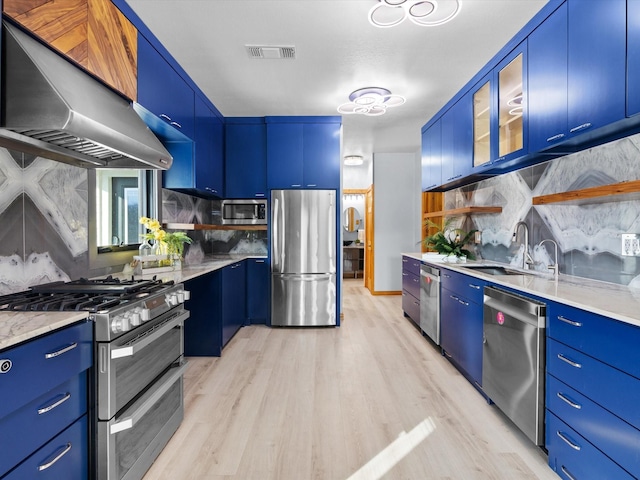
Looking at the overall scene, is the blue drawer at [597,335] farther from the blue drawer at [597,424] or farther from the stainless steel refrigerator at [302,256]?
the stainless steel refrigerator at [302,256]

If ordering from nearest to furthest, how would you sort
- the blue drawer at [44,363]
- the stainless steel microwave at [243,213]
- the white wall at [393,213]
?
the blue drawer at [44,363]
the stainless steel microwave at [243,213]
the white wall at [393,213]

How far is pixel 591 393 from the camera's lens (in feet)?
4.90

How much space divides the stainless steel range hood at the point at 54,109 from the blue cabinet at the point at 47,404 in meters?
0.86

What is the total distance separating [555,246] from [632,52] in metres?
1.35

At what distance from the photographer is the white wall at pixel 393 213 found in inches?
262

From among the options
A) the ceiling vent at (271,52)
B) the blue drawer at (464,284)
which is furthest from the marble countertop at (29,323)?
the ceiling vent at (271,52)

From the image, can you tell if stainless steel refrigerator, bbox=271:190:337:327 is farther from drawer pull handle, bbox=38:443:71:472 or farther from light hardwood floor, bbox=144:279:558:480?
drawer pull handle, bbox=38:443:71:472

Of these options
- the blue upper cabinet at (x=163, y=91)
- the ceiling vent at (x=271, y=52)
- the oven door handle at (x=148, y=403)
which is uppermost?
the ceiling vent at (x=271, y=52)

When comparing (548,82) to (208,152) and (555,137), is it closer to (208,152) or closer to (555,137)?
(555,137)

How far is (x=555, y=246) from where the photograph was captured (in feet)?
8.43

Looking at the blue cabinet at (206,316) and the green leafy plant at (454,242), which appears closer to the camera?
the blue cabinet at (206,316)

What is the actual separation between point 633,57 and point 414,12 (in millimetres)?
1307

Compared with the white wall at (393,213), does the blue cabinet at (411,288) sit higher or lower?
lower

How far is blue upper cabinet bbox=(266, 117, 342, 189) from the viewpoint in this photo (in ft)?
14.5
